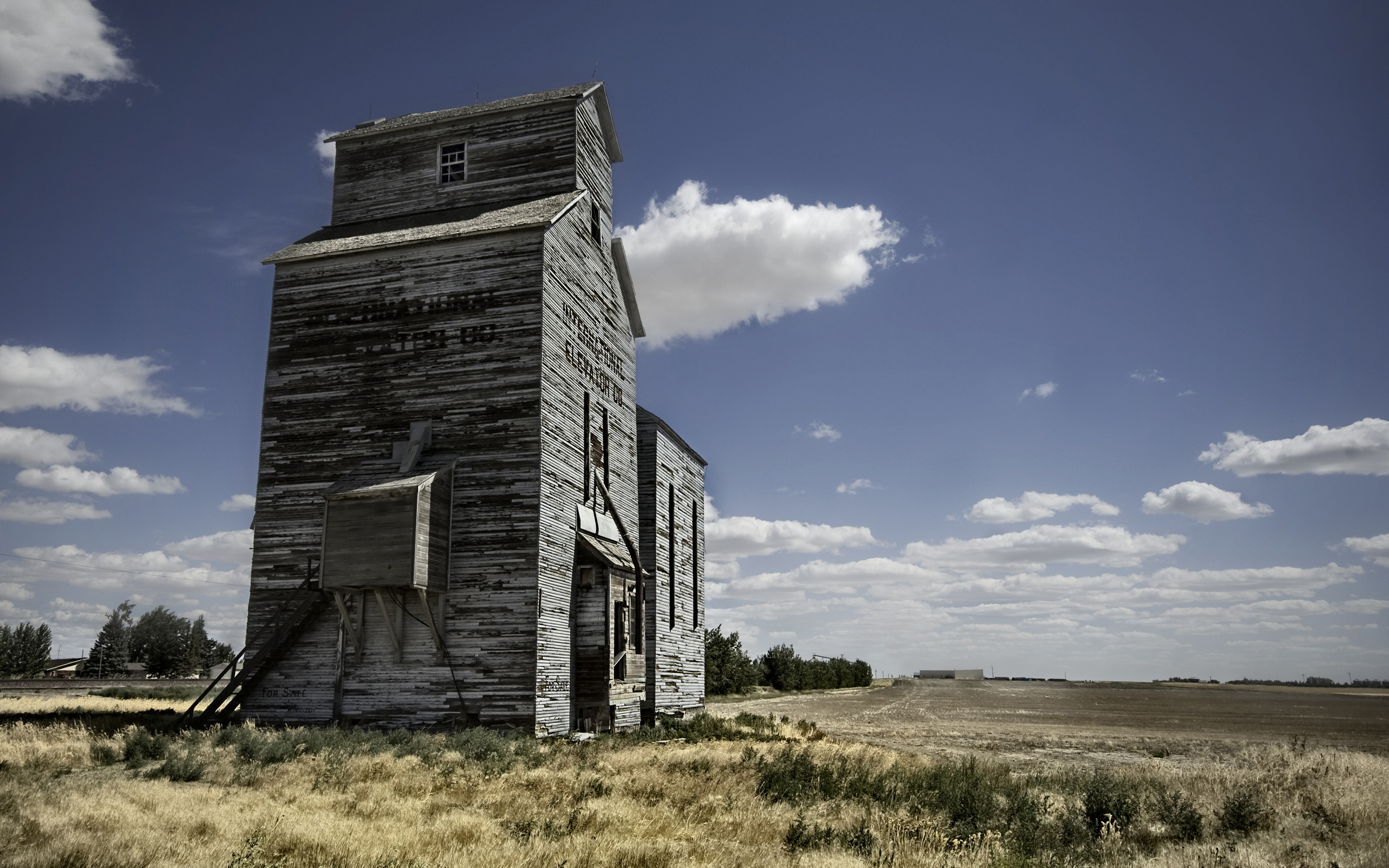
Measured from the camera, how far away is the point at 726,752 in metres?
19.0

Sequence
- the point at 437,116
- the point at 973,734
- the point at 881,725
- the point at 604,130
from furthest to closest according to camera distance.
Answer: the point at 881,725, the point at 973,734, the point at 604,130, the point at 437,116

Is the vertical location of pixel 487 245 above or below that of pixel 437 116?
below

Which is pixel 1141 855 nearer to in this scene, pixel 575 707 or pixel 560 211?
pixel 575 707

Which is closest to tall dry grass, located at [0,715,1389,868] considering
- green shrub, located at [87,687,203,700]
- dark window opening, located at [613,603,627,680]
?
dark window opening, located at [613,603,627,680]

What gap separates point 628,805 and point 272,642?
12.8m

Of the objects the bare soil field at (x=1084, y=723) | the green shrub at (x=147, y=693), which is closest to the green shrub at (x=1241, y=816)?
the bare soil field at (x=1084, y=723)

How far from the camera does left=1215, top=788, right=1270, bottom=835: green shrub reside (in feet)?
42.8

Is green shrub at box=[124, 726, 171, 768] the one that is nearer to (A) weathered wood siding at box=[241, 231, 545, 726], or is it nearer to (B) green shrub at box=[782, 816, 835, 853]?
(A) weathered wood siding at box=[241, 231, 545, 726]

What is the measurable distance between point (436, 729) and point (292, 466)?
805 cm

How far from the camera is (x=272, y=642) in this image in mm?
21422

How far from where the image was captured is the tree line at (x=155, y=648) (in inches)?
3487

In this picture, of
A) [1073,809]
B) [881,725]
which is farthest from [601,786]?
[881,725]

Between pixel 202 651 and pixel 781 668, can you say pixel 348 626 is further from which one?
pixel 202 651

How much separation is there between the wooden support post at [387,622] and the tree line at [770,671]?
22.7m
